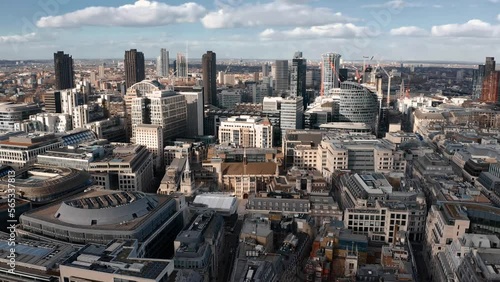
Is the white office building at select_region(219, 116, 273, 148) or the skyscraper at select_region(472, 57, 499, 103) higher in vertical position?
the skyscraper at select_region(472, 57, 499, 103)

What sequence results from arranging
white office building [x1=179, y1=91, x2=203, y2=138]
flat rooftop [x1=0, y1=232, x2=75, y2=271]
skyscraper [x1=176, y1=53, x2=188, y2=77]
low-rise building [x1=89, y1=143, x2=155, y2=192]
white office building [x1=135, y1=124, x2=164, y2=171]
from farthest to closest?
1. skyscraper [x1=176, y1=53, x2=188, y2=77]
2. white office building [x1=179, y1=91, x2=203, y2=138]
3. white office building [x1=135, y1=124, x2=164, y2=171]
4. low-rise building [x1=89, y1=143, x2=155, y2=192]
5. flat rooftop [x1=0, y1=232, x2=75, y2=271]

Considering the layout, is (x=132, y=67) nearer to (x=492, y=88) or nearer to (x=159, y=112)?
(x=159, y=112)

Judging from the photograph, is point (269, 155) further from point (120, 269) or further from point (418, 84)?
point (418, 84)

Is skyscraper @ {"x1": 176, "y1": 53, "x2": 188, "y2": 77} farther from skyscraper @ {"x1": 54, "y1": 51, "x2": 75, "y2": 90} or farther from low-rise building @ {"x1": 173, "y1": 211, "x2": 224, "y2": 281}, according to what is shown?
low-rise building @ {"x1": 173, "y1": 211, "x2": 224, "y2": 281}

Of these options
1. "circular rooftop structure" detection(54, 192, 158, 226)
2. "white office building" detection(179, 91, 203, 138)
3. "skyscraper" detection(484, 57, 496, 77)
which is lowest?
"circular rooftop structure" detection(54, 192, 158, 226)

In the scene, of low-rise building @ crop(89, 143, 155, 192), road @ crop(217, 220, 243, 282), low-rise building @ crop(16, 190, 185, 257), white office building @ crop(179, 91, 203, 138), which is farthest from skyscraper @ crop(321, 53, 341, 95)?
low-rise building @ crop(16, 190, 185, 257)

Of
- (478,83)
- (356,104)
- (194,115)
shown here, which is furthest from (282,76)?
(194,115)

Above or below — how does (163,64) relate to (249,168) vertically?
above
